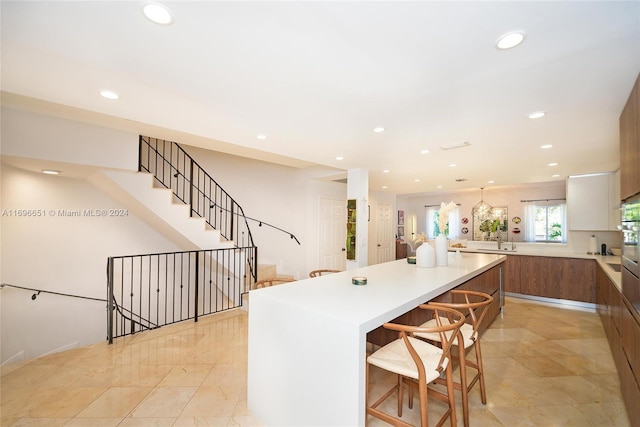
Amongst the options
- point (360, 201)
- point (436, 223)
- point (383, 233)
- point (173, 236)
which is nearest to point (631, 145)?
point (360, 201)

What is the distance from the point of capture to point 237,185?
5742 mm

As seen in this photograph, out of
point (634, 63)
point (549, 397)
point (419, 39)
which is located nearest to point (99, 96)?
point (419, 39)

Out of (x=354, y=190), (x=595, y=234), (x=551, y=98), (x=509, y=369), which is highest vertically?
(x=551, y=98)

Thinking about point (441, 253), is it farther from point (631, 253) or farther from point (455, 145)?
point (631, 253)

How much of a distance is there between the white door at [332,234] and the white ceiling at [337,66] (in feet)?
11.6

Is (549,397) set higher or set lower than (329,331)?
lower

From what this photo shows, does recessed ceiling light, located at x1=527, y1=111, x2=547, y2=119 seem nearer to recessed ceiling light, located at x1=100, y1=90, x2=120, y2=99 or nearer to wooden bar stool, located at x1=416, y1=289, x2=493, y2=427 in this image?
wooden bar stool, located at x1=416, y1=289, x2=493, y2=427

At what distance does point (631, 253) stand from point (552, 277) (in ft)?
12.8

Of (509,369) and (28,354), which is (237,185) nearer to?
(28,354)

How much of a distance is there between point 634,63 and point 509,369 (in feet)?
8.76

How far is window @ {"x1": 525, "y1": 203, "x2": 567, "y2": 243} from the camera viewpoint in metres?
8.48

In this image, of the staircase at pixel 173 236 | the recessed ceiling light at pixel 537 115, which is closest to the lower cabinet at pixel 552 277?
the recessed ceiling light at pixel 537 115

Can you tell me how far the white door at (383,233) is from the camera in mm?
8166

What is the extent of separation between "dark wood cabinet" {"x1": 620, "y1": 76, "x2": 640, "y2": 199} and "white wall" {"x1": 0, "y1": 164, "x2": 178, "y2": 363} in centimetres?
597
